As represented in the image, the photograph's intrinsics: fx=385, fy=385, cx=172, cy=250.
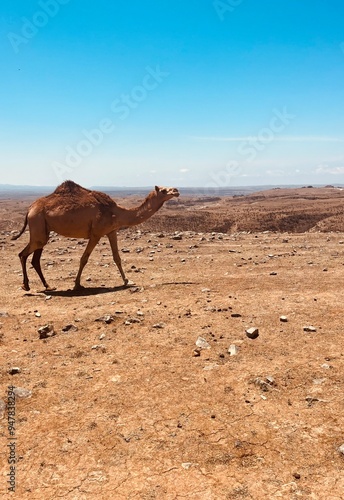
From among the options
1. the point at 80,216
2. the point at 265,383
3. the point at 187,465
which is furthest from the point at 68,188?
the point at 187,465

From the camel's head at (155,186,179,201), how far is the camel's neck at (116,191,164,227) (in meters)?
0.17

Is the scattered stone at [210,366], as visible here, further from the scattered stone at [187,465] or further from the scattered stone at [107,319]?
the scattered stone at [107,319]

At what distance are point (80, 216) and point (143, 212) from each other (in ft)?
6.76

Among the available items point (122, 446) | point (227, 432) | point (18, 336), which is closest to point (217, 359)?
point (227, 432)

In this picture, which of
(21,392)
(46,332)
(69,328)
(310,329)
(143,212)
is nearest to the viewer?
(21,392)

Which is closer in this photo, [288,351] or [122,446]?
[122,446]

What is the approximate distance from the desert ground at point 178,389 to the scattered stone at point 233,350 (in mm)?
27

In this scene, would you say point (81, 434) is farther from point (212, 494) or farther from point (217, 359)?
point (217, 359)

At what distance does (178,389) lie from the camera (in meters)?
5.83

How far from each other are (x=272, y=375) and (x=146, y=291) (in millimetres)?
5761

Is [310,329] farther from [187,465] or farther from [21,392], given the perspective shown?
[21,392]

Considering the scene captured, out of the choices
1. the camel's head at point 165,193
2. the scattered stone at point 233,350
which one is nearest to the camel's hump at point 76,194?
the camel's head at point 165,193

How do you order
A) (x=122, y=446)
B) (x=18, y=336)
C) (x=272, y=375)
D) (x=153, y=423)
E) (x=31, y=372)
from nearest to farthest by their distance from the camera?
(x=122, y=446), (x=153, y=423), (x=272, y=375), (x=31, y=372), (x=18, y=336)

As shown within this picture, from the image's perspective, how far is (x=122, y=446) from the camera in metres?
4.68
